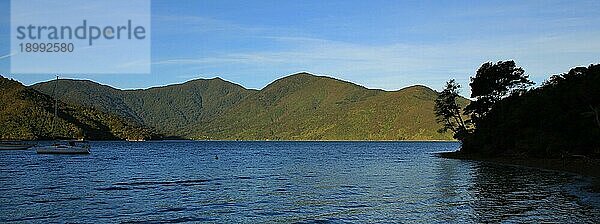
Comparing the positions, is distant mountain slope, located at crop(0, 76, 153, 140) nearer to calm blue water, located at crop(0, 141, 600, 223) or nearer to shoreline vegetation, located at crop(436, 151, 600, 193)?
calm blue water, located at crop(0, 141, 600, 223)

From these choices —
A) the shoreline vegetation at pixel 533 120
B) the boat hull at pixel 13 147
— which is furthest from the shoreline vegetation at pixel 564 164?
the boat hull at pixel 13 147

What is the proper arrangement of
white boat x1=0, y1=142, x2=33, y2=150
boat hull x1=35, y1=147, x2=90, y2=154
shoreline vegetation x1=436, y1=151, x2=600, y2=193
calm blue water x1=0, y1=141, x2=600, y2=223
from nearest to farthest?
calm blue water x1=0, y1=141, x2=600, y2=223
shoreline vegetation x1=436, y1=151, x2=600, y2=193
boat hull x1=35, y1=147, x2=90, y2=154
white boat x1=0, y1=142, x2=33, y2=150

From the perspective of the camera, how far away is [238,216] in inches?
1012

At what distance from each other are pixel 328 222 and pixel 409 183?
2060 cm

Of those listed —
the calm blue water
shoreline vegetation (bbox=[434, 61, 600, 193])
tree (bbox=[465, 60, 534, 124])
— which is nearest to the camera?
the calm blue water

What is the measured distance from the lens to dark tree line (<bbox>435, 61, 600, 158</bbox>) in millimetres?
61203

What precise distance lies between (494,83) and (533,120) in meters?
14.7

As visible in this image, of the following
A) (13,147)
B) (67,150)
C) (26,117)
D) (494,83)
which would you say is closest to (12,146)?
(13,147)

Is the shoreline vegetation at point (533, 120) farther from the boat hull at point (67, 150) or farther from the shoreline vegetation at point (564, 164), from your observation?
the boat hull at point (67, 150)

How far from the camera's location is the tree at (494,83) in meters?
86.8

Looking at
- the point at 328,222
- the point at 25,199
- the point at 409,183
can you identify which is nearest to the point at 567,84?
the point at 409,183

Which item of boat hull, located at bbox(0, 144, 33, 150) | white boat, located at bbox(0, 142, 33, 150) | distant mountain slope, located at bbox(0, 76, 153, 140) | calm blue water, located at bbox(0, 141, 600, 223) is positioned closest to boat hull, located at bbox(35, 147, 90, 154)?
boat hull, located at bbox(0, 144, 33, 150)

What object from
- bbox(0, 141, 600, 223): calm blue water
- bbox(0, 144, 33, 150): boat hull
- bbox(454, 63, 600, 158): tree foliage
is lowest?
bbox(0, 144, 33, 150): boat hull

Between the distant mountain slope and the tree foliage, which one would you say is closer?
the tree foliage
